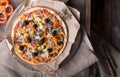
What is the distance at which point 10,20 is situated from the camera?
4.69ft

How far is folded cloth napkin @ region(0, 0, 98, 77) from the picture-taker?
1.43 metres

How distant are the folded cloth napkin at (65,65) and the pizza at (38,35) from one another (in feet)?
0.19

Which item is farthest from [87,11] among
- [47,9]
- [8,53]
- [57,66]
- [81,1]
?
[8,53]

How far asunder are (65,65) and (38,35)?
21 centimetres

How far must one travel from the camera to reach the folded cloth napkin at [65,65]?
4.70 feet

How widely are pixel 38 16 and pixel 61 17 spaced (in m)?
0.11

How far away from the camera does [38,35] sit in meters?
1.40

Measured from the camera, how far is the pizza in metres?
1.40

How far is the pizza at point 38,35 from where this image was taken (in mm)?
1396

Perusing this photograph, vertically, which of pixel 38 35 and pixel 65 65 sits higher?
pixel 38 35

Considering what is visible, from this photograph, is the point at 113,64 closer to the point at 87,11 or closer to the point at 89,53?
the point at 89,53

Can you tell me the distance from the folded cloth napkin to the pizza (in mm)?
59

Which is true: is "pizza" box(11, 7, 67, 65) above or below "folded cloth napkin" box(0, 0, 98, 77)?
above

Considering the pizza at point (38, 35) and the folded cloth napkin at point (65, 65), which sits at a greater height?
the pizza at point (38, 35)
